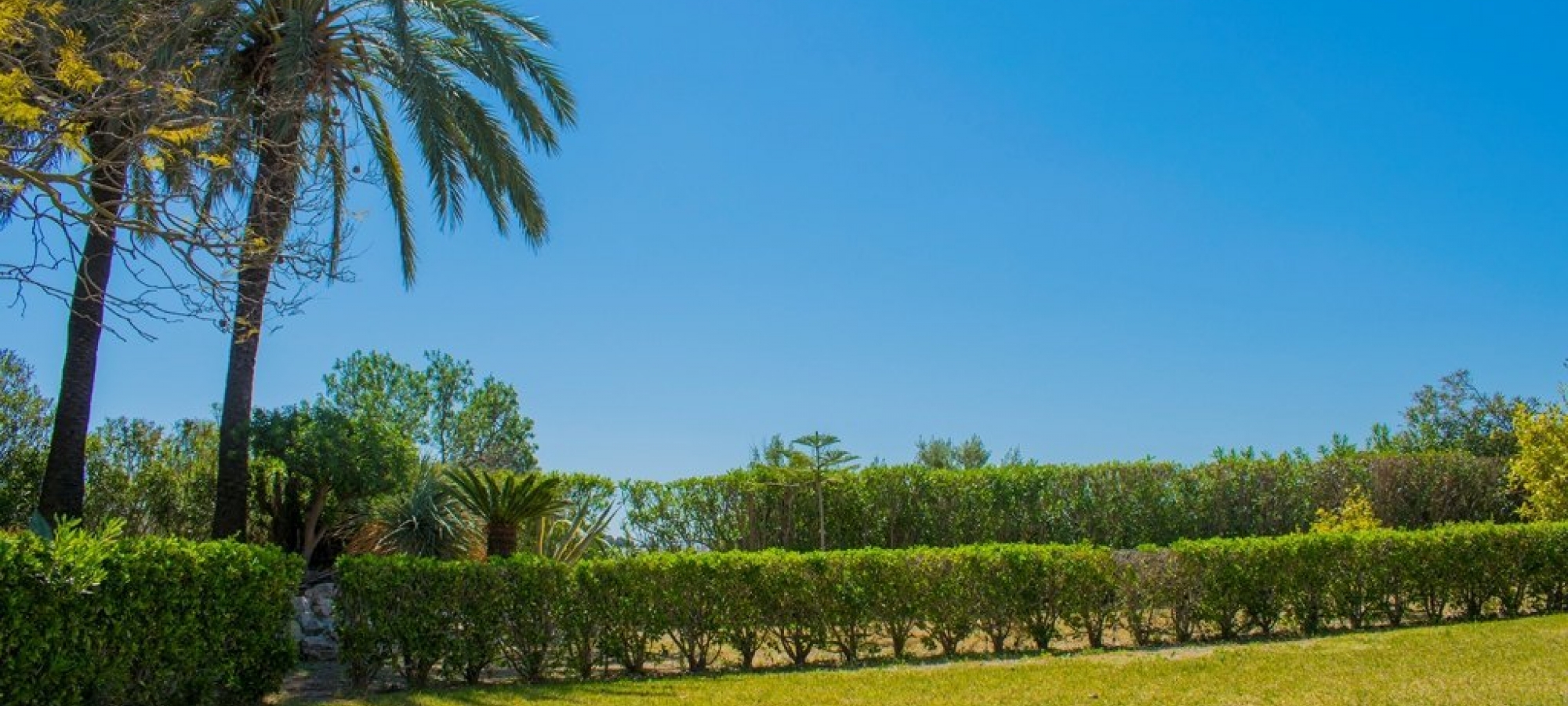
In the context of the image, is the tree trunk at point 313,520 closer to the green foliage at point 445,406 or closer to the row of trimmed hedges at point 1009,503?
the row of trimmed hedges at point 1009,503

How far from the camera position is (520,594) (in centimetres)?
967

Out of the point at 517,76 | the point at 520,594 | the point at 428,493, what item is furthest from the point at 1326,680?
the point at 517,76

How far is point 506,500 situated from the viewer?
1149cm

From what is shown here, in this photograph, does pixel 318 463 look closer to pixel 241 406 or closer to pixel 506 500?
pixel 241 406

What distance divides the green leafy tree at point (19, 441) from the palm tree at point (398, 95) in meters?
3.53

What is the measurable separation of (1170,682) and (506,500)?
695cm

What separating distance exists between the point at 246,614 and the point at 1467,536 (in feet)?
43.7

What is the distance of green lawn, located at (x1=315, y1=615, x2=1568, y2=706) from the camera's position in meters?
7.82

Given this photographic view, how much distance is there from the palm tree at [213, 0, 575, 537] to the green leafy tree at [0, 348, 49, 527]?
3.53 meters

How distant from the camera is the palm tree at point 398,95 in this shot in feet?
37.9

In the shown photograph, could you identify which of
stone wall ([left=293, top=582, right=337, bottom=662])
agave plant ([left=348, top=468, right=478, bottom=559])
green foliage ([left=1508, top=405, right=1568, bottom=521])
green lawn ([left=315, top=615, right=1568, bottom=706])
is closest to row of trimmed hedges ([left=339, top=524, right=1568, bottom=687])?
green lawn ([left=315, top=615, right=1568, bottom=706])

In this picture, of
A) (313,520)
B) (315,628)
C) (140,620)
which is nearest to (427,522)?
(315,628)

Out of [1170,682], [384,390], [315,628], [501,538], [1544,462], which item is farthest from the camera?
[384,390]

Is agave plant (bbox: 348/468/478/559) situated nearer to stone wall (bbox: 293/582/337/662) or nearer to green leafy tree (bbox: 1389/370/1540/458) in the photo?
stone wall (bbox: 293/582/337/662)
